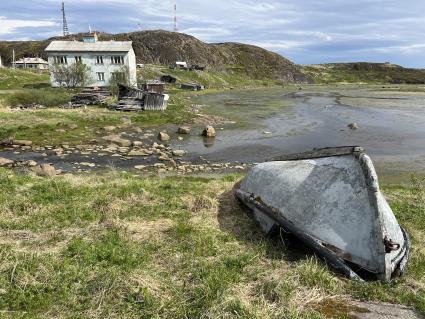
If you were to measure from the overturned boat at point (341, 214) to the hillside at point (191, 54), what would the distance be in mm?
116074

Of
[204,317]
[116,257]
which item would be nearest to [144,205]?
[116,257]

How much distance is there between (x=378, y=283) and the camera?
7688 mm

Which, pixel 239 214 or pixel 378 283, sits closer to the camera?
pixel 378 283

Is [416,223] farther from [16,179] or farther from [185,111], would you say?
[185,111]

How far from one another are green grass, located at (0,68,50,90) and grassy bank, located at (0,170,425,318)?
49.0 meters

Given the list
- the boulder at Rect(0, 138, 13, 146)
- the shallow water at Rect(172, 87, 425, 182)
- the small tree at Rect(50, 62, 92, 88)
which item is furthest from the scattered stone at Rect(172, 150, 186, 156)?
the small tree at Rect(50, 62, 92, 88)

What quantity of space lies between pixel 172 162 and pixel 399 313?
1728 centimetres

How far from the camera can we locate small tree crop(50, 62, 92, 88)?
173 feet

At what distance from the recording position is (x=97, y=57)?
57.8 meters

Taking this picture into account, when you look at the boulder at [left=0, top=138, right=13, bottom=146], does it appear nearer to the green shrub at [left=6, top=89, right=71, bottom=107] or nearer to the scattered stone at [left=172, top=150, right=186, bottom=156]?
the scattered stone at [left=172, top=150, right=186, bottom=156]

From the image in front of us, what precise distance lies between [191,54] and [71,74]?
260 ft

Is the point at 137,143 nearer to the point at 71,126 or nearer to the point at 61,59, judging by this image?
the point at 71,126

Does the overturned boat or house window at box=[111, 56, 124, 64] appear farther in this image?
house window at box=[111, 56, 124, 64]

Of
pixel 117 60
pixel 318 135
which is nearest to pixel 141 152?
pixel 318 135
